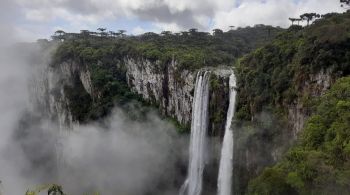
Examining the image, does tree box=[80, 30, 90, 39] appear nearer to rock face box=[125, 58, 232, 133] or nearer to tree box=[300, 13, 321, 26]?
rock face box=[125, 58, 232, 133]

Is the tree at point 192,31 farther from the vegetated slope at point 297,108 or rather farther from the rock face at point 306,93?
the rock face at point 306,93

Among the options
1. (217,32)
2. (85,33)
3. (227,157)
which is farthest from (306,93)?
(85,33)

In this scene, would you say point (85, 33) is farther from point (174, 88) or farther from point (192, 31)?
point (174, 88)

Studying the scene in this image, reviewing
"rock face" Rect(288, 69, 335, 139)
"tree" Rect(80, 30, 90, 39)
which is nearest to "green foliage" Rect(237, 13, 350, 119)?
"rock face" Rect(288, 69, 335, 139)

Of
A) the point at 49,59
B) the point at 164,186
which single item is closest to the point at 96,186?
the point at 164,186

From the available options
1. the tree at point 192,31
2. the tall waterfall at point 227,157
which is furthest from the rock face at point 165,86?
the tree at point 192,31
